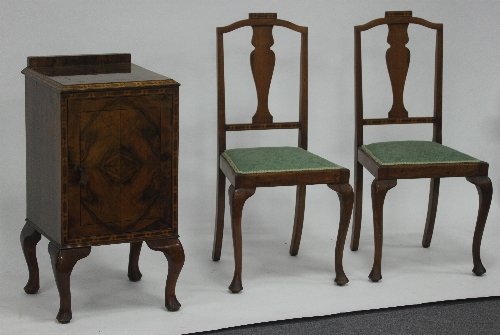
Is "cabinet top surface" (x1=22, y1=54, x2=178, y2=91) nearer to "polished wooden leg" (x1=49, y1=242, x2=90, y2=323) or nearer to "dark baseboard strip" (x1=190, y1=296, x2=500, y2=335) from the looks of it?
"polished wooden leg" (x1=49, y1=242, x2=90, y2=323)

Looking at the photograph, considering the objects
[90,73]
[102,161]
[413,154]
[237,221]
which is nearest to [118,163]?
[102,161]

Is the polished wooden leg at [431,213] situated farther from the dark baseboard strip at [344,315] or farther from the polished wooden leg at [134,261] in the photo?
the polished wooden leg at [134,261]

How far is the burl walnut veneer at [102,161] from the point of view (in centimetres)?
422

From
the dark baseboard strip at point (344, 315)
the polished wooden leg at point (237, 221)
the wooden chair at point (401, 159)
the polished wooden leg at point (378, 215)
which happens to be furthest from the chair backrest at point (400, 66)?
the dark baseboard strip at point (344, 315)

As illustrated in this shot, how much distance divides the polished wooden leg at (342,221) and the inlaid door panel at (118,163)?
76 centimetres

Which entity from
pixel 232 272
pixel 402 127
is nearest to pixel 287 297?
pixel 232 272

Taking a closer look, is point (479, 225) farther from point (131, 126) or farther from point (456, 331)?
point (131, 126)

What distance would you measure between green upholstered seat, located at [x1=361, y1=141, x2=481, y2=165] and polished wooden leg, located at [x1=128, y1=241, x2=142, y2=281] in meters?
1.05

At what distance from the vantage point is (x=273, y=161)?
478 cm

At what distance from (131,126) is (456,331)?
1.43 metres

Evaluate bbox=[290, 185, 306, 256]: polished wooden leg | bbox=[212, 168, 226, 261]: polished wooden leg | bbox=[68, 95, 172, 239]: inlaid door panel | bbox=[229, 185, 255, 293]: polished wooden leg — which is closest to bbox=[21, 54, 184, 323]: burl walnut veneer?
bbox=[68, 95, 172, 239]: inlaid door panel

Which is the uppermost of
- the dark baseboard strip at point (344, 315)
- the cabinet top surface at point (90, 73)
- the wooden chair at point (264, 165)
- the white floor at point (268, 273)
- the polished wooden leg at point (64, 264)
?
the cabinet top surface at point (90, 73)

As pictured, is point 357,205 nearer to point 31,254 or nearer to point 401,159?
point 401,159

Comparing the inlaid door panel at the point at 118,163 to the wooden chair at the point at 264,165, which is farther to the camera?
the wooden chair at the point at 264,165
